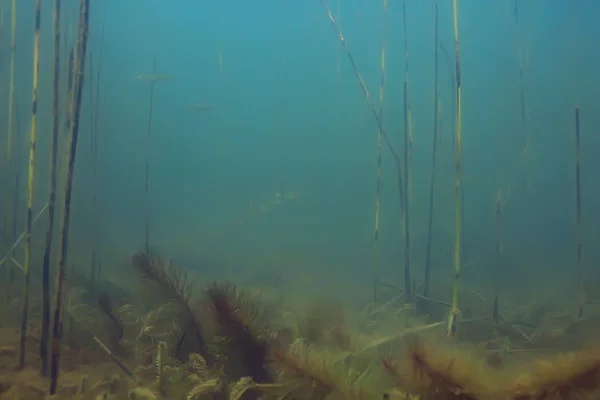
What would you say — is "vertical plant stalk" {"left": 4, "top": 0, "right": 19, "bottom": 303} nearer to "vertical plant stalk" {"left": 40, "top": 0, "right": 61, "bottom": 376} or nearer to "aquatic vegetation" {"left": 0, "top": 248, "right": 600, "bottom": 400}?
"aquatic vegetation" {"left": 0, "top": 248, "right": 600, "bottom": 400}

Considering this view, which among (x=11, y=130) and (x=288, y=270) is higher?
(x=11, y=130)

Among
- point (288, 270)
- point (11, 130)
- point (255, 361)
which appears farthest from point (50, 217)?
point (288, 270)

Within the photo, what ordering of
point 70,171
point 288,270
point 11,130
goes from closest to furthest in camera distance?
point 70,171 < point 11,130 < point 288,270

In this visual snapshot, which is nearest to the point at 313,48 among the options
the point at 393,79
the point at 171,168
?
the point at 393,79

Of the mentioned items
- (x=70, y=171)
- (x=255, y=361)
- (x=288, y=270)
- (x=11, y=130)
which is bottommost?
(x=288, y=270)

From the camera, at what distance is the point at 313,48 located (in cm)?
4547

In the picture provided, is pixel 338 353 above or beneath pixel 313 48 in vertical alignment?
beneath

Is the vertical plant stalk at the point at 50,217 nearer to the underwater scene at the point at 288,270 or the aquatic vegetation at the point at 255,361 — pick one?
the underwater scene at the point at 288,270

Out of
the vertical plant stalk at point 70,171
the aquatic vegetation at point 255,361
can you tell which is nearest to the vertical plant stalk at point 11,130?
the aquatic vegetation at point 255,361

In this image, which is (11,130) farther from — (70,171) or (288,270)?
(288,270)

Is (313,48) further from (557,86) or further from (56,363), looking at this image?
(56,363)

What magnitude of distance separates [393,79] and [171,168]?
19.6m

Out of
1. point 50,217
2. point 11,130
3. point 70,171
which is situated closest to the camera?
point 70,171

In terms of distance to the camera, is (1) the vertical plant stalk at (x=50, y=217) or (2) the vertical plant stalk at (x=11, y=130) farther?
(2) the vertical plant stalk at (x=11, y=130)
